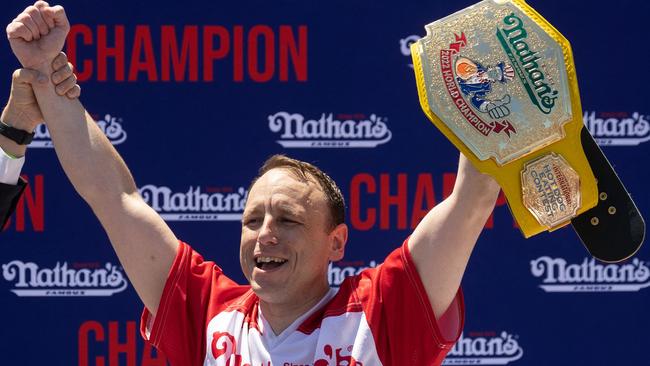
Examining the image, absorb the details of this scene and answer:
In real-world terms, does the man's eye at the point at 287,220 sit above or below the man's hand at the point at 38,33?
below

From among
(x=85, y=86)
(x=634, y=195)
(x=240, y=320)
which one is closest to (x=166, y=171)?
(x=85, y=86)

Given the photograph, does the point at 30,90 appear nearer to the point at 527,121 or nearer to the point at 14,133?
the point at 14,133

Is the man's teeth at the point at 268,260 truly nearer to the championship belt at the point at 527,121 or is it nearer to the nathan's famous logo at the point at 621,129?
the championship belt at the point at 527,121

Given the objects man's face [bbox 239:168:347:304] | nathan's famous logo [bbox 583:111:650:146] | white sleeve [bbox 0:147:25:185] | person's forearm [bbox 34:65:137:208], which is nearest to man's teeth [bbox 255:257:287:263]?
man's face [bbox 239:168:347:304]

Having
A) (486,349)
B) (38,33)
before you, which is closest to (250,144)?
(486,349)

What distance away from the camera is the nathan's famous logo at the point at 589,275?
3393 mm

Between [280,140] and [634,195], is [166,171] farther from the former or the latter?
[634,195]

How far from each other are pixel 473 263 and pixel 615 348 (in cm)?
57

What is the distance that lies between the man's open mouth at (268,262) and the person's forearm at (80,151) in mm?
334

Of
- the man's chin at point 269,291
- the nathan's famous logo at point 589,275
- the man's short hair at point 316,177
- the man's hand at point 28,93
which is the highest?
the man's hand at point 28,93

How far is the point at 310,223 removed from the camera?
7.06 feet

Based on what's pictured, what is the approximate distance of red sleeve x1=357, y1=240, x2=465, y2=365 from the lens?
205 cm

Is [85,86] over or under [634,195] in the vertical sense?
→ over

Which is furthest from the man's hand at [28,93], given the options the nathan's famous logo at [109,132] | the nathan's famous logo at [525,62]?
the nathan's famous logo at [109,132]
